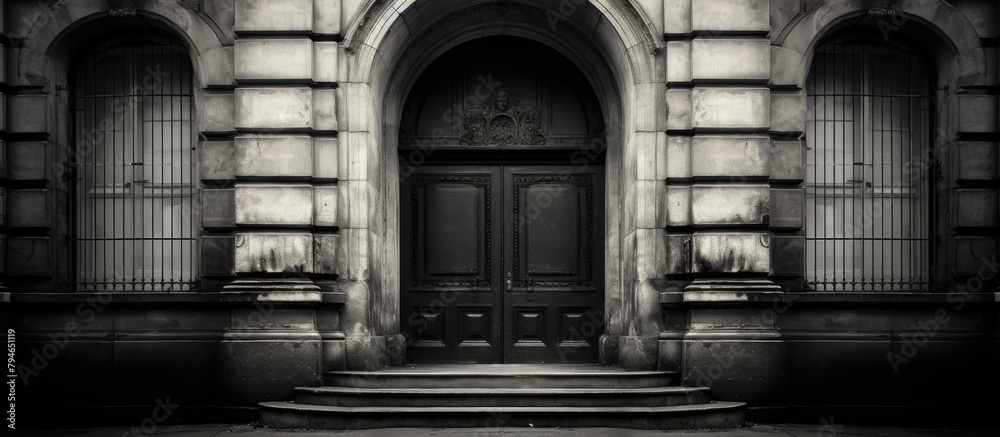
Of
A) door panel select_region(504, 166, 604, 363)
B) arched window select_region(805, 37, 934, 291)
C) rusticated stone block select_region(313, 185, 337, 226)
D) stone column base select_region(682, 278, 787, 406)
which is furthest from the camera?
door panel select_region(504, 166, 604, 363)

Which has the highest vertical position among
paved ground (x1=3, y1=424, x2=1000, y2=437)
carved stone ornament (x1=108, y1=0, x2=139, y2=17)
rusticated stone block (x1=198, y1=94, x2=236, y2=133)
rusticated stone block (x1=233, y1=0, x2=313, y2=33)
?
carved stone ornament (x1=108, y1=0, x2=139, y2=17)

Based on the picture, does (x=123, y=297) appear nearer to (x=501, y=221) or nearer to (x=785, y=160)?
(x=501, y=221)

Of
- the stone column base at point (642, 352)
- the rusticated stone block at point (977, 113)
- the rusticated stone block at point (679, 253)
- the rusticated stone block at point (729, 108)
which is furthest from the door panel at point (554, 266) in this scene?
the rusticated stone block at point (977, 113)

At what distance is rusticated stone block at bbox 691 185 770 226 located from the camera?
12.6 meters

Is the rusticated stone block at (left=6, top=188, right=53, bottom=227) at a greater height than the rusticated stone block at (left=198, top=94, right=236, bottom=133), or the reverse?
the rusticated stone block at (left=198, top=94, right=236, bottom=133)

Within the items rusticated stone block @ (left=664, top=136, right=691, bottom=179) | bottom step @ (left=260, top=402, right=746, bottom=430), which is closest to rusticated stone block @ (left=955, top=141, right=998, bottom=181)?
rusticated stone block @ (left=664, top=136, right=691, bottom=179)

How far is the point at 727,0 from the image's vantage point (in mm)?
12734

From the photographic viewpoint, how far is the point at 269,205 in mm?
12648

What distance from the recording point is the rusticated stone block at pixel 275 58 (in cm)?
1270

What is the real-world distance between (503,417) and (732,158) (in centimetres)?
439

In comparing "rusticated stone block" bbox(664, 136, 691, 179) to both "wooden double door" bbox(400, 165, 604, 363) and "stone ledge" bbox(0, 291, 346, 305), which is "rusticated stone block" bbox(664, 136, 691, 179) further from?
"stone ledge" bbox(0, 291, 346, 305)

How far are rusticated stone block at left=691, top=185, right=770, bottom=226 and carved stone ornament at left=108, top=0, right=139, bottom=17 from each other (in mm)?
7775

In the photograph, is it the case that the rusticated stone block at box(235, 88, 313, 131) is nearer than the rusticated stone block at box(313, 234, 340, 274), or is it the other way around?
the rusticated stone block at box(235, 88, 313, 131)

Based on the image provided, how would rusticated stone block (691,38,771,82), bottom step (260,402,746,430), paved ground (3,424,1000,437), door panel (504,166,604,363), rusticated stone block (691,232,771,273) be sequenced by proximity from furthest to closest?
door panel (504,166,604,363)
rusticated stone block (691,38,771,82)
rusticated stone block (691,232,771,273)
bottom step (260,402,746,430)
paved ground (3,424,1000,437)
